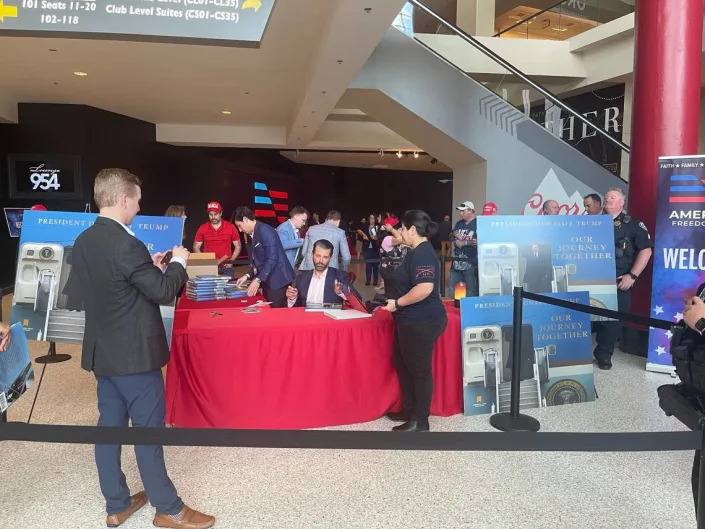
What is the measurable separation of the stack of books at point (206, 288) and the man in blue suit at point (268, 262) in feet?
0.84

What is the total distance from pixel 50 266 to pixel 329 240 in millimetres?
2859

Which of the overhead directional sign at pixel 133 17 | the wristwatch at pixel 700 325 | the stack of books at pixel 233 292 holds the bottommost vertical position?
the stack of books at pixel 233 292

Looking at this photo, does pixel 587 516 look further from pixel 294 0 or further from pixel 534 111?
pixel 534 111

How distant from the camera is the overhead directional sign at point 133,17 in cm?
393

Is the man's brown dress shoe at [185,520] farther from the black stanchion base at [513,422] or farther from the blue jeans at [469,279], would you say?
the blue jeans at [469,279]

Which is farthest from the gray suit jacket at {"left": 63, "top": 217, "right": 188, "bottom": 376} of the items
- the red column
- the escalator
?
the escalator

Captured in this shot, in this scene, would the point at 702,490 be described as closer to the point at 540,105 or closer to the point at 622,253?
the point at 622,253

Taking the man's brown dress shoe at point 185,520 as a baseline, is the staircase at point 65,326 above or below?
above

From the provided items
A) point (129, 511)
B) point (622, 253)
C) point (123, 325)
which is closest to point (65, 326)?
point (129, 511)

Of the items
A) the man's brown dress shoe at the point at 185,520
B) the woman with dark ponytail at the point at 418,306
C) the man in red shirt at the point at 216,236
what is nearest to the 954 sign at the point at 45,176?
the man in red shirt at the point at 216,236

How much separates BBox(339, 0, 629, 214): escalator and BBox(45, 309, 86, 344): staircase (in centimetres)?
513

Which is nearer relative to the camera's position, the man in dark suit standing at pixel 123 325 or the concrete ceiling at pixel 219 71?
the man in dark suit standing at pixel 123 325

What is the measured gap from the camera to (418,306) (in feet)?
9.91

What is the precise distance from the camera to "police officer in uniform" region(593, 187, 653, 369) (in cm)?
464
